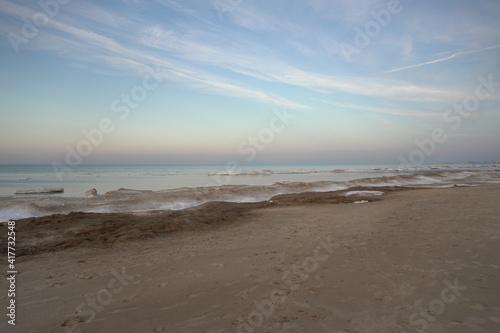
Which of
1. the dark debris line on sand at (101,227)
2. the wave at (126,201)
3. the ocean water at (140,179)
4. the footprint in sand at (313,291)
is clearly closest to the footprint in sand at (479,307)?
the footprint in sand at (313,291)

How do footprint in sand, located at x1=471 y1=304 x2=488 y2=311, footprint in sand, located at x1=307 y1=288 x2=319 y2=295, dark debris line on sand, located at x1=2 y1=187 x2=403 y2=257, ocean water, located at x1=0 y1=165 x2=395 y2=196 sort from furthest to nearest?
ocean water, located at x1=0 y1=165 x2=395 y2=196 → dark debris line on sand, located at x1=2 y1=187 x2=403 y2=257 → footprint in sand, located at x1=307 y1=288 x2=319 y2=295 → footprint in sand, located at x1=471 y1=304 x2=488 y2=311

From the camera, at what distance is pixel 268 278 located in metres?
5.65

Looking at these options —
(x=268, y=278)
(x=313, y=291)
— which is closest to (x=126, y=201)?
(x=268, y=278)

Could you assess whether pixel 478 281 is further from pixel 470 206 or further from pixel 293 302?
pixel 470 206

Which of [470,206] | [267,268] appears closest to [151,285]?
[267,268]

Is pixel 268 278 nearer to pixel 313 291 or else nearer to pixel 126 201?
pixel 313 291

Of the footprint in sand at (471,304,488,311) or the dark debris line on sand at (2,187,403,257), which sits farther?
the dark debris line on sand at (2,187,403,257)

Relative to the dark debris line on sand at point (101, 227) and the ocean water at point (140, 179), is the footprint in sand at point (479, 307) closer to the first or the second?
the dark debris line on sand at point (101, 227)

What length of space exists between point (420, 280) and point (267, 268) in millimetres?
2835

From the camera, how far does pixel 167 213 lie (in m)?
14.1

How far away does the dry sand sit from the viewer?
4160mm

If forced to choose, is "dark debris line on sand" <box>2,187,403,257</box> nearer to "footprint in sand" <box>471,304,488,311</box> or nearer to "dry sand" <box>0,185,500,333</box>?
"dry sand" <box>0,185,500,333</box>

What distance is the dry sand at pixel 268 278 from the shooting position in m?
4.16

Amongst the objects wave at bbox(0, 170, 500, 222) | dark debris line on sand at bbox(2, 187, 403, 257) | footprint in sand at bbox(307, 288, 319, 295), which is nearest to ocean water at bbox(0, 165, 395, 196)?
wave at bbox(0, 170, 500, 222)
